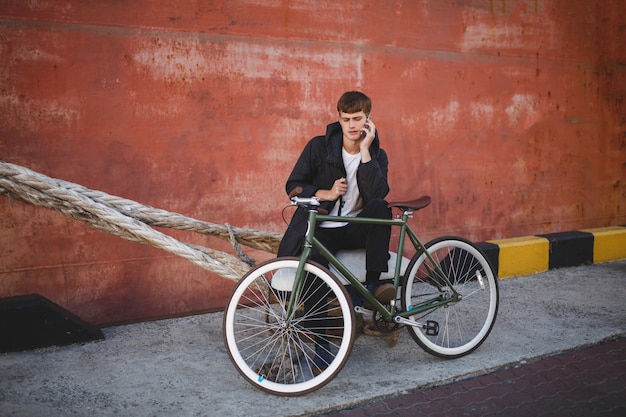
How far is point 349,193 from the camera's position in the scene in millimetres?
3625

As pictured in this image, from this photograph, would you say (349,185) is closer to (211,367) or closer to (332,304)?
(332,304)

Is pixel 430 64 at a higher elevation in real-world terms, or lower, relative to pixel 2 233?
higher

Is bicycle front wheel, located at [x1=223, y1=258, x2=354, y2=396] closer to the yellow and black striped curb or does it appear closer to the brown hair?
the brown hair

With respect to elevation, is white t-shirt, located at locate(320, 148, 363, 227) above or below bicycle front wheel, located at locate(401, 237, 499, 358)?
above

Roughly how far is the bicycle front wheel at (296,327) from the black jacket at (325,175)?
21cm

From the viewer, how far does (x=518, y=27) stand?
5691 millimetres

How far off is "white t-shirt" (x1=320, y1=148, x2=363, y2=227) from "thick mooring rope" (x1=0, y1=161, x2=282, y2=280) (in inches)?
28.8

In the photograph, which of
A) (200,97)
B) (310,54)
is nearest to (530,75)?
(310,54)

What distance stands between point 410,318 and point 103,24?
2.86 meters

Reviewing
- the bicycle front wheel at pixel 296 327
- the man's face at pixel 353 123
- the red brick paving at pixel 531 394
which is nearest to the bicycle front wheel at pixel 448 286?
the red brick paving at pixel 531 394

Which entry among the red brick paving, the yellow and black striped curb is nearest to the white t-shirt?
the red brick paving

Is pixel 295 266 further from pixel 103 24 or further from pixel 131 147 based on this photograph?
pixel 103 24

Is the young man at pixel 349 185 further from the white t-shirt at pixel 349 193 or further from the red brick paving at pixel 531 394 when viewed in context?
the red brick paving at pixel 531 394

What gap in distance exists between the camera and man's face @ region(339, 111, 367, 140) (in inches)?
136
